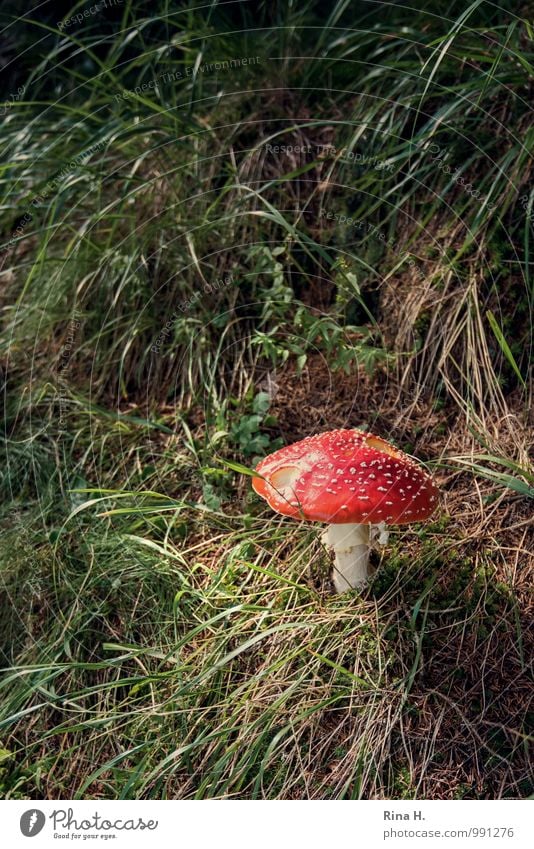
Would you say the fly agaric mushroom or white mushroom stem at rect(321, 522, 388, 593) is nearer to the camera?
the fly agaric mushroom

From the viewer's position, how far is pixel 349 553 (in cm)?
194

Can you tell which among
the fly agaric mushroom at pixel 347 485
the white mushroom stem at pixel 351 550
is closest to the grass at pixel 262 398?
the white mushroom stem at pixel 351 550

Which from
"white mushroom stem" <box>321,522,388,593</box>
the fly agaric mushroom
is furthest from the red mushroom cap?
"white mushroom stem" <box>321,522,388,593</box>

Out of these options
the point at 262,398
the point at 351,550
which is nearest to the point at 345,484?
the point at 351,550

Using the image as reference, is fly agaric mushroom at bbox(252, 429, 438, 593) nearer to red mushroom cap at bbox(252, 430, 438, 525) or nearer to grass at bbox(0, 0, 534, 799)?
red mushroom cap at bbox(252, 430, 438, 525)

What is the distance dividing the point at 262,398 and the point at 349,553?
633 mm

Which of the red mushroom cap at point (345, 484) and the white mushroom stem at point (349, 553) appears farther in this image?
the white mushroom stem at point (349, 553)

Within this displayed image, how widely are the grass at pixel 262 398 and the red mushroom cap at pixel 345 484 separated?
0.25 metres

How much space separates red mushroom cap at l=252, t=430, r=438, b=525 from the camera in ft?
5.50

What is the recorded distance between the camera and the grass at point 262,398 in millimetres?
1753

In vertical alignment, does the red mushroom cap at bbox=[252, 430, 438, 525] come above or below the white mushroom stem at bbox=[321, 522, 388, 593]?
above

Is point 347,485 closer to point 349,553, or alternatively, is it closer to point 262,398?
point 349,553

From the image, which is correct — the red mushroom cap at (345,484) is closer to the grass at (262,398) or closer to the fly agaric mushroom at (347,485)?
the fly agaric mushroom at (347,485)
